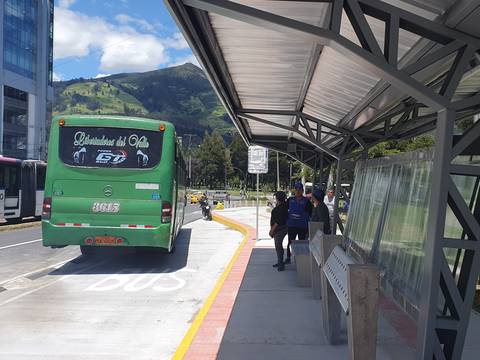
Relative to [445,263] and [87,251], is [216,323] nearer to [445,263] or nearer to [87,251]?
[445,263]

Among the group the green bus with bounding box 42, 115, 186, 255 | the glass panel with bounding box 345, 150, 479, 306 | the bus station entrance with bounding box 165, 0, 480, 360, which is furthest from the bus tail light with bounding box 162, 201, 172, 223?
the glass panel with bounding box 345, 150, 479, 306

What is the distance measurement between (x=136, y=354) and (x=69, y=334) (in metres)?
1.17

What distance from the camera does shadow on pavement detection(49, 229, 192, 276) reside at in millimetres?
11656

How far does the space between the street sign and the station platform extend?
8440 mm

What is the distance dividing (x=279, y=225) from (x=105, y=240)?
3.56m

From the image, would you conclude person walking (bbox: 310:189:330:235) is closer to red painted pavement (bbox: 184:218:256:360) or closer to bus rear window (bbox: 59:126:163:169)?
red painted pavement (bbox: 184:218:256:360)

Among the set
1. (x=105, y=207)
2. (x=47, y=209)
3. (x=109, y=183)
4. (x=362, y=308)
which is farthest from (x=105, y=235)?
(x=362, y=308)

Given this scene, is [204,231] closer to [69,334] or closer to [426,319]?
[69,334]

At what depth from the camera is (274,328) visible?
6.54 meters

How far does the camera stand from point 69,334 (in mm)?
6559

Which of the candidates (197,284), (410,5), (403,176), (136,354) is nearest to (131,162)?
(197,284)

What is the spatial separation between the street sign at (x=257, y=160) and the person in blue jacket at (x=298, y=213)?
6394 millimetres

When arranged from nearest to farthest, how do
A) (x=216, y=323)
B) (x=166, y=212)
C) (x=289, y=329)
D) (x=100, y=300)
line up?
1. (x=289, y=329)
2. (x=216, y=323)
3. (x=100, y=300)
4. (x=166, y=212)

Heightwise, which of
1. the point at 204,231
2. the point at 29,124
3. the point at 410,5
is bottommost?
the point at 204,231
